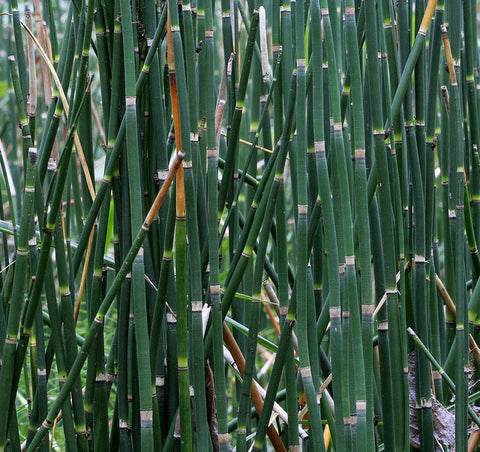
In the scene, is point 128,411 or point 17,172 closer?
point 128,411

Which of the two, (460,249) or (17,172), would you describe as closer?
(460,249)

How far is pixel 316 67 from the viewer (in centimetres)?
56

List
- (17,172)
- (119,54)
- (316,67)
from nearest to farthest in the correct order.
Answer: (316,67) < (119,54) < (17,172)

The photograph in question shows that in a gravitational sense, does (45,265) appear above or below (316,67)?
below

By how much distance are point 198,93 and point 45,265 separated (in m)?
0.25

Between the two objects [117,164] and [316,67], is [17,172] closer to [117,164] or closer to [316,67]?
[117,164]

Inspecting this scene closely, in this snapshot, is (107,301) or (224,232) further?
(224,232)

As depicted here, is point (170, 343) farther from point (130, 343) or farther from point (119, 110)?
point (119, 110)

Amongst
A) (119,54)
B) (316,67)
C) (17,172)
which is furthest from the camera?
(17,172)

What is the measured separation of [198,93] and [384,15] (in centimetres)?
22

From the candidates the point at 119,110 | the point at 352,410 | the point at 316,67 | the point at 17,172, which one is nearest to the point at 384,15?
the point at 316,67

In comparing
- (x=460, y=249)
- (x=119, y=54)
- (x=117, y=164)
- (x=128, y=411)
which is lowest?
(x=128, y=411)

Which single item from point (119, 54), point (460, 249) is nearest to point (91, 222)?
point (119, 54)

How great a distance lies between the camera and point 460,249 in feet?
2.23
